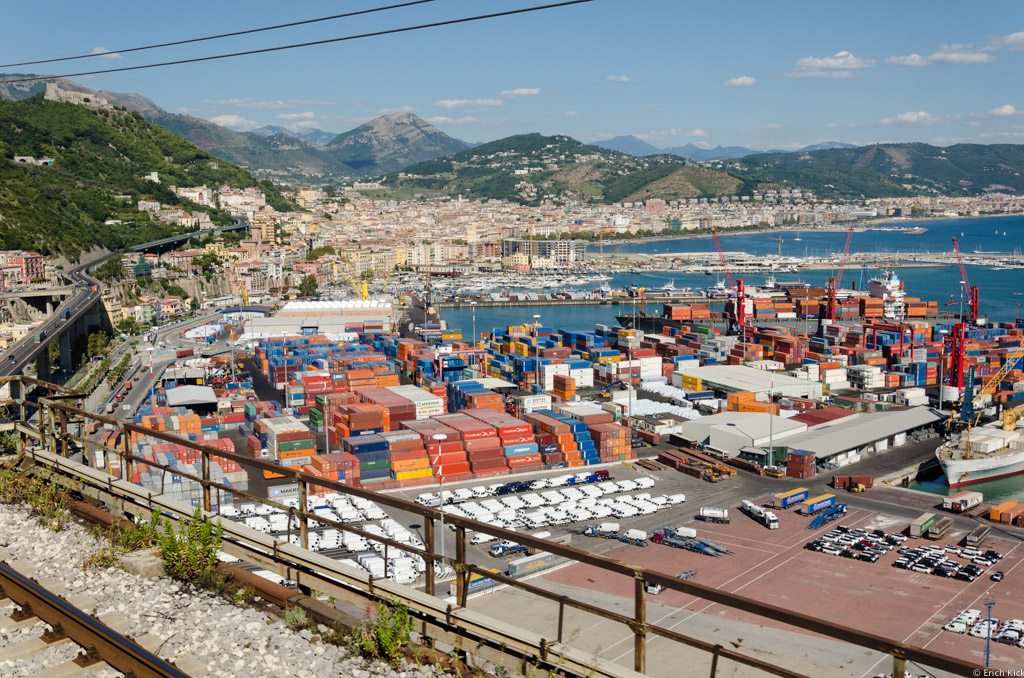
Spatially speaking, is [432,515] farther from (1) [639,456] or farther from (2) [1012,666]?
(1) [639,456]

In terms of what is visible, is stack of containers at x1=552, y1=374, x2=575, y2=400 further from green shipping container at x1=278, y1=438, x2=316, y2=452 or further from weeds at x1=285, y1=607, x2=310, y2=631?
weeds at x1=285, y1=607, x2=310, y2=631

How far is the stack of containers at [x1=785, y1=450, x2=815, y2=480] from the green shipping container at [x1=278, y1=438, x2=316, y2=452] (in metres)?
4.54

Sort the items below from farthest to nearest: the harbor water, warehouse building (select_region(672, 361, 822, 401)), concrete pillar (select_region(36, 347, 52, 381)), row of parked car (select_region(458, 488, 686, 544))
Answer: the harbor water < concrete pillar (select_region(36, 347, 52, 381)) < warehouse building (select_region(672, 361, 822, 401)) < row of parked car (select_region(458, 488, 686, 544))

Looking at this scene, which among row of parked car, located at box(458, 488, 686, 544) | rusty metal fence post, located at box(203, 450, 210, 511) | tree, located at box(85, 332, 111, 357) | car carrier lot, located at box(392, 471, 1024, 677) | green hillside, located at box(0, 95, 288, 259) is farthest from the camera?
green hillside, located at box(0, 95, 288, 259)

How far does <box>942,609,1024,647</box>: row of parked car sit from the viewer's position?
4.41 m

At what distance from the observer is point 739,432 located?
852 cm

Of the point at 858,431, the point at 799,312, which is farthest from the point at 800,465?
the point at 799,312

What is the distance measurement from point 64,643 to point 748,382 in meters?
10.8

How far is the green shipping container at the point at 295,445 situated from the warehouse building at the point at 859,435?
15.3 ft

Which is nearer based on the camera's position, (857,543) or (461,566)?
(461,566)

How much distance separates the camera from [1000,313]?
20234 mm

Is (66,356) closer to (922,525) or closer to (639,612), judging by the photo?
(922,525)

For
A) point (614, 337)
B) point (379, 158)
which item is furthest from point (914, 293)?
point (379, 158)

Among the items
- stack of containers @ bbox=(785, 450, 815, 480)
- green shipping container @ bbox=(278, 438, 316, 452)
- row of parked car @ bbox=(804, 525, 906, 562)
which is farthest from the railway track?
stack of containers @ bbox=(785, 450, 815, 480)
